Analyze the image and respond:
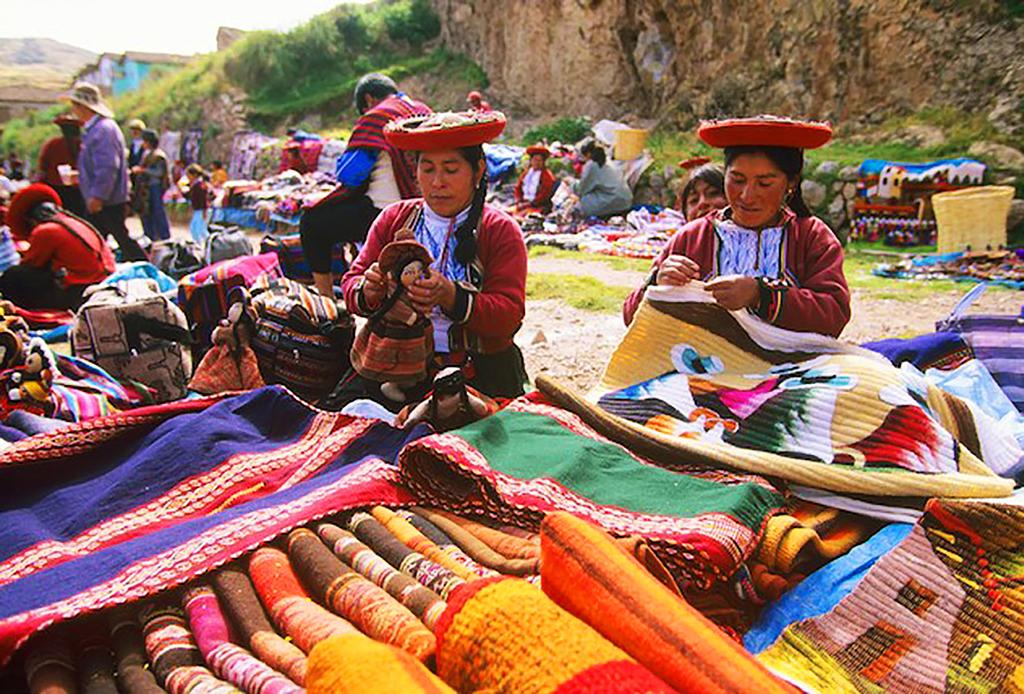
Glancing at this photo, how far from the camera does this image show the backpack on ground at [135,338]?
142 inches

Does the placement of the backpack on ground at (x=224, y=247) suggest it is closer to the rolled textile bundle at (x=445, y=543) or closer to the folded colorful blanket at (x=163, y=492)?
the folded colorful blanket at (x=163, y=492)

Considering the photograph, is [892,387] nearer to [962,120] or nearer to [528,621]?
[528,621]

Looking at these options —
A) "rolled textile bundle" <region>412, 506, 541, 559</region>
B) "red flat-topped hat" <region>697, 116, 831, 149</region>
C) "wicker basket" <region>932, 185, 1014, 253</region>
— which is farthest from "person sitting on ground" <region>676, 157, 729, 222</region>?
"wicker basket" <region>932, 185, 1014, 253</region>

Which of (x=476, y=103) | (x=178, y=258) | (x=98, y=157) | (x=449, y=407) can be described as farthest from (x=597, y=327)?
(x=98, y=157)

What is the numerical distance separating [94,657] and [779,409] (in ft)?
5.73

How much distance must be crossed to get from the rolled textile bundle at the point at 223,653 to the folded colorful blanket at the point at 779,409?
1.18 meters

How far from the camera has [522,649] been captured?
92cm

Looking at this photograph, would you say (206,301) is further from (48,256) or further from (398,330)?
(48,256)

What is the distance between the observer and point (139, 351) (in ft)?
12.1

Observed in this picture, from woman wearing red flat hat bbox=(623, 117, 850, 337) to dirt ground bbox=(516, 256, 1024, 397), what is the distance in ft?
5.59

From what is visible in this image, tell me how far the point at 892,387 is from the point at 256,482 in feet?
5.70

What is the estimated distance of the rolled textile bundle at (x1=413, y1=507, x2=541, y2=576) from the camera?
1.35 metres

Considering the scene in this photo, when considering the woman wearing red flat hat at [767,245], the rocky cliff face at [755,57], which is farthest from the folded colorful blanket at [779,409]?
the rocky cliff face at [755,57]

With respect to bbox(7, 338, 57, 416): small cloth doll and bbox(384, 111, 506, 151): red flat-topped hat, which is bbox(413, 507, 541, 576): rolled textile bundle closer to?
bbox(384, 111, 506, 151): red flat-topped hat
